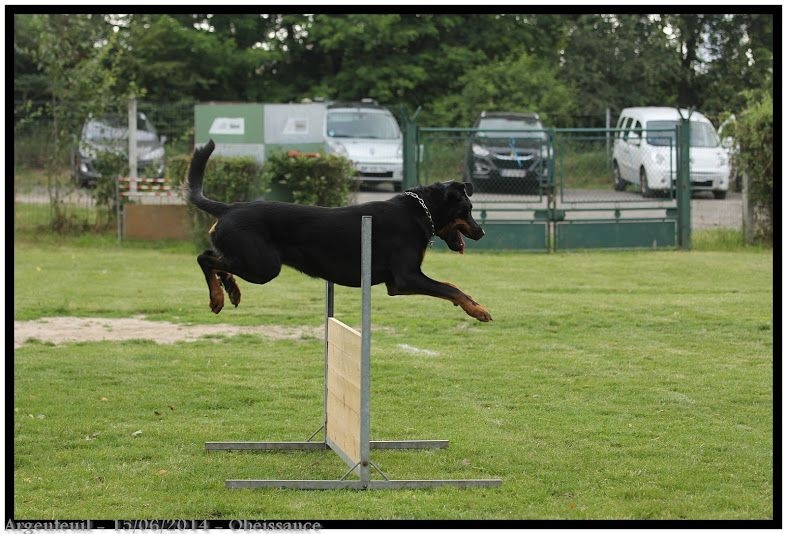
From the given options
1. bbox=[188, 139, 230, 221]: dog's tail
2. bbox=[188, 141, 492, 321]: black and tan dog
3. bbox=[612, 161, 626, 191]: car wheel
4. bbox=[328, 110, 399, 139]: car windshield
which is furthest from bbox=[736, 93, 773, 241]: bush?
bbox=[188, 139, 230, 221]: dog's tail

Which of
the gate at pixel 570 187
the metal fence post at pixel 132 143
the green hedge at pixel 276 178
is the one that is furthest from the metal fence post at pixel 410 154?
the metal fence post at pixel 132 143

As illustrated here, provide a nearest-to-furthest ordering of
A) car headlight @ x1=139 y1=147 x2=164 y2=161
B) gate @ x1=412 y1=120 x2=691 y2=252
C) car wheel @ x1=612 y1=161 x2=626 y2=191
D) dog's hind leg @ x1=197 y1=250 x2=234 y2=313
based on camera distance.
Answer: dog's hind leg @ x1=197 y1=250 x2=234 y2=313
gate @ x1=412 y1=120 x2=691 y2=252
car wheel @ x1=612 y1=161 x2=626 y2=191
car headlight @ x1=139 y1=147 x2=164 y2=161

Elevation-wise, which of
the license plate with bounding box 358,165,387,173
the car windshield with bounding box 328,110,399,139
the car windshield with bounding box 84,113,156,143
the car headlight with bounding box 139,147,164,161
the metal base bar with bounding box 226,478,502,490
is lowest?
the metal base bar with bounding box 226,478,502,490

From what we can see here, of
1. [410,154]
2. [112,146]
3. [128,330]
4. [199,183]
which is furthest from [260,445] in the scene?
[112,146]

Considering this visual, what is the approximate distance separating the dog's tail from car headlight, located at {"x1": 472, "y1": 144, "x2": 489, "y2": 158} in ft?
42.1

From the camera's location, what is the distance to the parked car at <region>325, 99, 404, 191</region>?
2105cm

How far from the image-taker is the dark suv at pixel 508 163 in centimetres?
1875

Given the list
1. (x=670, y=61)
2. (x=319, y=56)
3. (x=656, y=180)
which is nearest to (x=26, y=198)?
(x=656, y=180)

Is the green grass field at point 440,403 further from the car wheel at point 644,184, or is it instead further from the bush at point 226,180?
the car wheel at point 644,184

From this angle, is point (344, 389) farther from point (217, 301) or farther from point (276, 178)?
point (276, 178)

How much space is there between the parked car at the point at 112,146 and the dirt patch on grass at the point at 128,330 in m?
7.39

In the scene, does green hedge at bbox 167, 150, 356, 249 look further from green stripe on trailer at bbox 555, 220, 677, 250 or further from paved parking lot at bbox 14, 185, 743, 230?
green stripe on trailer at bbox 555, 220, 677, 250

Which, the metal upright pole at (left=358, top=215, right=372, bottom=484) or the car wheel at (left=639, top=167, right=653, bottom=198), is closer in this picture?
the metal upright pole at (left=358, top=215, right=372, bottom=484)

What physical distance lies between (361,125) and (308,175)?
556 cm
